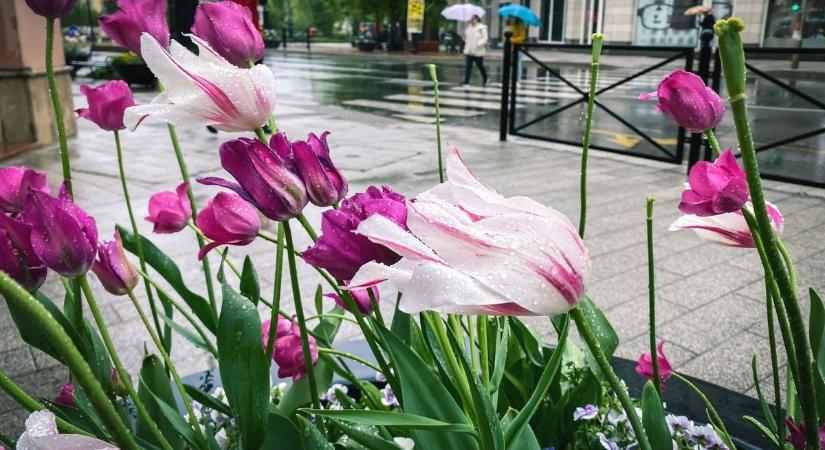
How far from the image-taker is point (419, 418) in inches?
21.4

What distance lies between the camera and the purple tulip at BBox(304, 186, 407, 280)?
1.79 feet

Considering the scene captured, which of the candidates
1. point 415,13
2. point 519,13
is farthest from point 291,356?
point 415,13

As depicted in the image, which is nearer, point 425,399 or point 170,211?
point 425,399

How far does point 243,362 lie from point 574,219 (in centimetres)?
346

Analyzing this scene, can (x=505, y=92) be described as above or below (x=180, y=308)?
below

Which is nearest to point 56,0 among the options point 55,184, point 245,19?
point 245,19

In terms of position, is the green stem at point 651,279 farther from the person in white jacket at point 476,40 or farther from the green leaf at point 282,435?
the person in white jacket at point 476,40

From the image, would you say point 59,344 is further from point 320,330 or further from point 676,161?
point 676,161

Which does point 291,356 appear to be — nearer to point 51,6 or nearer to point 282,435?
point 282,435

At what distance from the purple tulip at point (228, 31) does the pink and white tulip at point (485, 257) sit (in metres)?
0.43

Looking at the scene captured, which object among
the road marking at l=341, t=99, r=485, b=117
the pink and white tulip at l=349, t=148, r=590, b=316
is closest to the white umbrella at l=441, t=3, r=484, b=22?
the road marking at l=341, t=99, r=485, b=117

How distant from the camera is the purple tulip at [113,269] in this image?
82cm

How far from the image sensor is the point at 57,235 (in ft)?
1.74

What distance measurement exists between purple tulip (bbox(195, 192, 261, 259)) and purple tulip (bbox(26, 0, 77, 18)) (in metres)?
0.23
